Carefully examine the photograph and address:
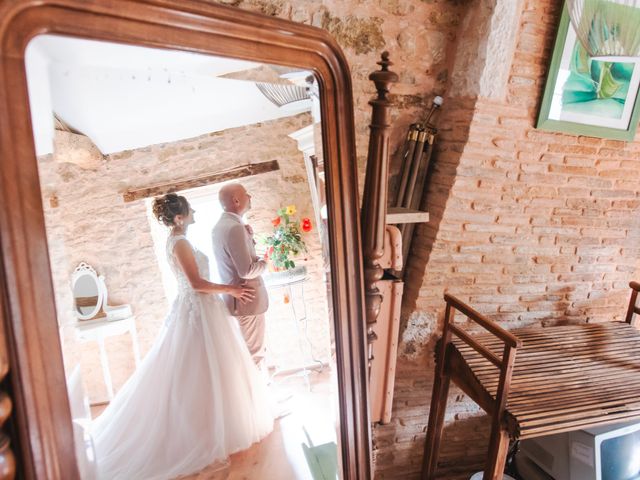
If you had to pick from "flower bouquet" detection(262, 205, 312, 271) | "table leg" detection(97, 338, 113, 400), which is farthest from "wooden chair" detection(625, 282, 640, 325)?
"table leg" detection(97, 338, 113, 400)

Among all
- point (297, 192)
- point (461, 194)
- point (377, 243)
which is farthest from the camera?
point (461, 194)

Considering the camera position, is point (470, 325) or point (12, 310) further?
point (470, 325)

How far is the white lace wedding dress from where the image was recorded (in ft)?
2.81

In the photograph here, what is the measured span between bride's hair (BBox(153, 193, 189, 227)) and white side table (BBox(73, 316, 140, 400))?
0.25m

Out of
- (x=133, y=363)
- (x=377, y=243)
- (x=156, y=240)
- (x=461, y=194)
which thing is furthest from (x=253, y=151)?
(x=461, y=194)

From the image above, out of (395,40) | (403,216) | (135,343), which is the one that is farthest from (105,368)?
(395,40)

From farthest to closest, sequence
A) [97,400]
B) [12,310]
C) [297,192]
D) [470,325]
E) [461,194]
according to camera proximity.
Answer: [470,325] < [461,194] < [297,192] < [97,400] < [12,310]

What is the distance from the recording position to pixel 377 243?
120cm

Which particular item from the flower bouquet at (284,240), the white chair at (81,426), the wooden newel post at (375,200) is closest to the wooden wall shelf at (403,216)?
the wooden newel post at (375,200)

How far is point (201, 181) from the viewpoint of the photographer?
2.92ft

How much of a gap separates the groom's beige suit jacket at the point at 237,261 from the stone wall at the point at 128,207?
0.05 meters

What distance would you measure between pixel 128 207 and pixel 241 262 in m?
0.30

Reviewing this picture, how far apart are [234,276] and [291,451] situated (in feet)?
1.91

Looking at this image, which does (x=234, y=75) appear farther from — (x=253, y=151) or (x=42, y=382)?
(x=42, y=382)
